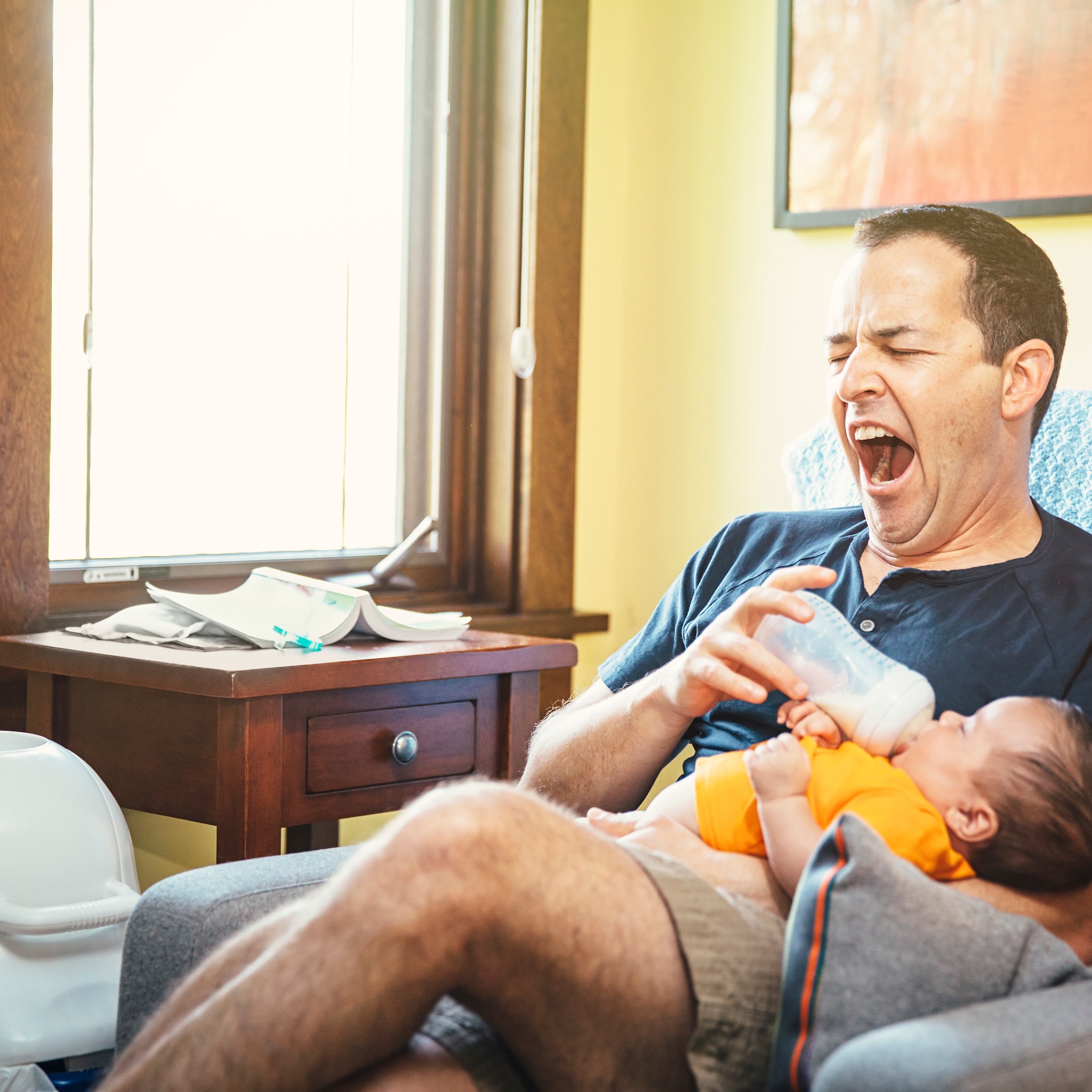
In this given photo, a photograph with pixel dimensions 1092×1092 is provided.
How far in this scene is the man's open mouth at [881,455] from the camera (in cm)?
151

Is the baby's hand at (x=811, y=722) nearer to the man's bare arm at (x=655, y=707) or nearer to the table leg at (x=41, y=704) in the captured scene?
the man's bare arm at (x=655, y=707)

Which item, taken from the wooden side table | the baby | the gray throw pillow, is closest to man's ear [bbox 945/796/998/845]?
the baby

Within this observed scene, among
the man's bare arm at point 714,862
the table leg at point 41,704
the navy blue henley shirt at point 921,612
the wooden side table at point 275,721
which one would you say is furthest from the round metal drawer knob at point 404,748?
the man's bare arm at point 714,862

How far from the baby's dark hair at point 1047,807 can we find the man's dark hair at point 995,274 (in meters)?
0.50

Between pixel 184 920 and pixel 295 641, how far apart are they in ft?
2.09

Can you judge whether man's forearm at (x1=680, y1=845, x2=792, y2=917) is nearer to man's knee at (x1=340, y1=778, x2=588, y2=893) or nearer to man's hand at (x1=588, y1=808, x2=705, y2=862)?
man's hand at (x1=588, y1=808, x2=705, y2=862)

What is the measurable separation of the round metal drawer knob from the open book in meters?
0.17

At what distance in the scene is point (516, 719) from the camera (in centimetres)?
196

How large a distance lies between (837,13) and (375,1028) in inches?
76.1

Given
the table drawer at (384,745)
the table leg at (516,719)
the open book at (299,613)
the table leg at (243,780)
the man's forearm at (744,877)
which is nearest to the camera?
the man's forearm at (744,877)

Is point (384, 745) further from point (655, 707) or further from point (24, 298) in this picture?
point (24, 298)

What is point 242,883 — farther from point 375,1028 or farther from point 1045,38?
point 1045,38

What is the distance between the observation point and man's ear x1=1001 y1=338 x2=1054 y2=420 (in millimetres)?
1468

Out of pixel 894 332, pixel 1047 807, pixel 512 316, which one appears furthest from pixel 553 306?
pixel 1047 807
